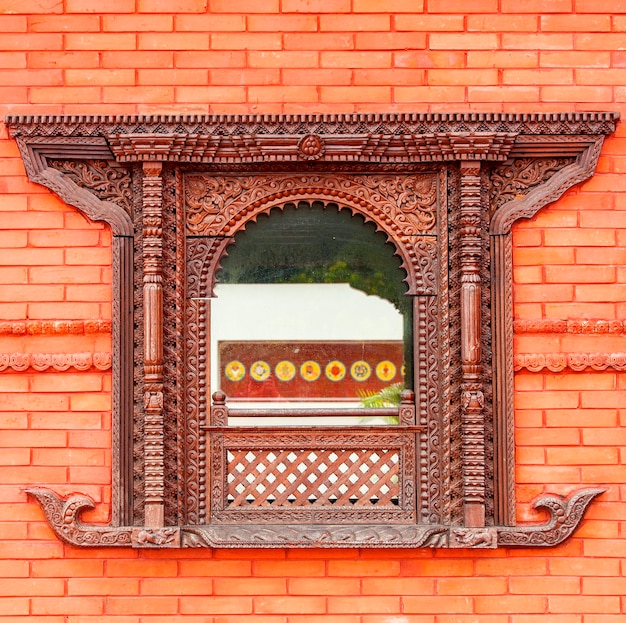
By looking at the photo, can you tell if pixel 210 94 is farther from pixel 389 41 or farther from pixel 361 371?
pixel 361 371

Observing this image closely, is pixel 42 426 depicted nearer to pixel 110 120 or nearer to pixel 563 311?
pixel 110 120

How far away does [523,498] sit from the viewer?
3760mm

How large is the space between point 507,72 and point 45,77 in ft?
7.39

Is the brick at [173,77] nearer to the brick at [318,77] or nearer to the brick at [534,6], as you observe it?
the brick at [318,77]

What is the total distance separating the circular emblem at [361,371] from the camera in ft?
12.7

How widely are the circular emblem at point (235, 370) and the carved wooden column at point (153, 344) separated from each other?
13.6 inches

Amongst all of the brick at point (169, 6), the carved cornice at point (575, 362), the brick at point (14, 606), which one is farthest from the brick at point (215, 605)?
the brick at point (169, 6)

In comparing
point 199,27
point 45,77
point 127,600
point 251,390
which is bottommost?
point 127,600

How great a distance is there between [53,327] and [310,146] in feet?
4.95

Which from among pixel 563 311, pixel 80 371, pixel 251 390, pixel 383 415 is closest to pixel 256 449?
pixel 251 390

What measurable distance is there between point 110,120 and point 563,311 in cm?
236

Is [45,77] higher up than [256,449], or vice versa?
[45,77]

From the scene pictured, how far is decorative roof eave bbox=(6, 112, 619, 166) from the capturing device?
3.68 m

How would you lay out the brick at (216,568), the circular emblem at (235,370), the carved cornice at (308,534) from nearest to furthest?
the carved cornice at (308,534) < the brick at (216,568) < the circular emblem at (235,370)
